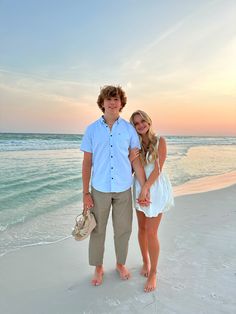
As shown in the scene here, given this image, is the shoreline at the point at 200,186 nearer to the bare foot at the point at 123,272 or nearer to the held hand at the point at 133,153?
the bare foot at the point at 123,272

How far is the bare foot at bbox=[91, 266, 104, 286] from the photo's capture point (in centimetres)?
299

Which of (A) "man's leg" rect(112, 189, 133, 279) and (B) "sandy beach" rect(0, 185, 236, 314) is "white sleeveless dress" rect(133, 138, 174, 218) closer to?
(A) "man's leg" rect(112, 189, 133, 279)

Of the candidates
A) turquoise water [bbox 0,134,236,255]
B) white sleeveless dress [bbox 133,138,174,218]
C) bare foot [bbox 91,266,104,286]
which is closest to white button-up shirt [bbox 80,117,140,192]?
white sleeveless dress [bbox 133,138,174,218]

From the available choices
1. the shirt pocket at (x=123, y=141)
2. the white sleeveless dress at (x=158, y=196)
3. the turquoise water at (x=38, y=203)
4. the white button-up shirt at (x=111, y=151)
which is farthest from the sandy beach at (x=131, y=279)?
the shirt pocket at (x=123, y=141)

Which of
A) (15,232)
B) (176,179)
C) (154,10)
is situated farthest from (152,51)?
(15,232)

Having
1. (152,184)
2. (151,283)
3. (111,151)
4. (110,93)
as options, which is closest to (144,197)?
(152,184)

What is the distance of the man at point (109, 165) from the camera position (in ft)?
9.59

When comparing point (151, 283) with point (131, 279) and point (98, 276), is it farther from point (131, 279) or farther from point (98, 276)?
point (98, 276)

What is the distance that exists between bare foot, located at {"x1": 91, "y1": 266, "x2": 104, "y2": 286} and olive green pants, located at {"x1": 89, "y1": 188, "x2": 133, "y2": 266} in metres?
0.06

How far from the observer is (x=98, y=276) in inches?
121

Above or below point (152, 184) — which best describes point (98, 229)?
below

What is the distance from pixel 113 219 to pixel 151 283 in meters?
0.73

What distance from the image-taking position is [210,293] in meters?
2.72

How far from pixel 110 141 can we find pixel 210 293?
1.69m
